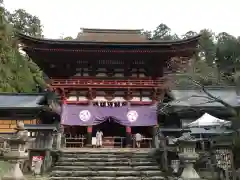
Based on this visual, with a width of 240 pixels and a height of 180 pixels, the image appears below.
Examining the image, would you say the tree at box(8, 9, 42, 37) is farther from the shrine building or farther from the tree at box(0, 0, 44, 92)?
the shrine building

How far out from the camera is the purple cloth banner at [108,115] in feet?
53.5

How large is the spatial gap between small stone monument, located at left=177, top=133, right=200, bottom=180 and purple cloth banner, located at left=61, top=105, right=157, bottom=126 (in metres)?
6.10

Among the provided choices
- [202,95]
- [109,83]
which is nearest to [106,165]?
[109,83]

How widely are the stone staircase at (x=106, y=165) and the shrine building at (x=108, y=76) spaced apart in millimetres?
2925

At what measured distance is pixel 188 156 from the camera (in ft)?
32.0

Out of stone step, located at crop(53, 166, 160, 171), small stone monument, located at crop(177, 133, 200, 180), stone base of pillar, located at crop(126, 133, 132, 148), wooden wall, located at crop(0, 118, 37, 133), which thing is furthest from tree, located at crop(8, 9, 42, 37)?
small stone monument, located at crop(177, 133, 200, 180)

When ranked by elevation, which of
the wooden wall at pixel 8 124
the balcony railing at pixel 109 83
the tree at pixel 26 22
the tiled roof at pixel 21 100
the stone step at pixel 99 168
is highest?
the tree at pixel 26 22

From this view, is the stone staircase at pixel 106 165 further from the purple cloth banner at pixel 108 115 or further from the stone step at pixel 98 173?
the purple cloth banner at pixel 108 115

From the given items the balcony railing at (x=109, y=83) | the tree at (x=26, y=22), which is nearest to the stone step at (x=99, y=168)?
the balcony railing at (x=109, y=83)

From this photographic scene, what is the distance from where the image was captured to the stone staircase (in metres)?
11.5

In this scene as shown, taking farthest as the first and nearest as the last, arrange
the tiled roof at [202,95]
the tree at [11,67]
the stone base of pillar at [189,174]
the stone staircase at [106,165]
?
the tree at [11,67] < the tiled roof at [202,95] < the stone staircase at [106,165] < the stone base of pillar at [189,174]

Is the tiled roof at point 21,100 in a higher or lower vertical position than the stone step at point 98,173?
higher

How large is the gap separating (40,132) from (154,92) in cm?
696

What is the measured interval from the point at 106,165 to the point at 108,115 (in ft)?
15.3
